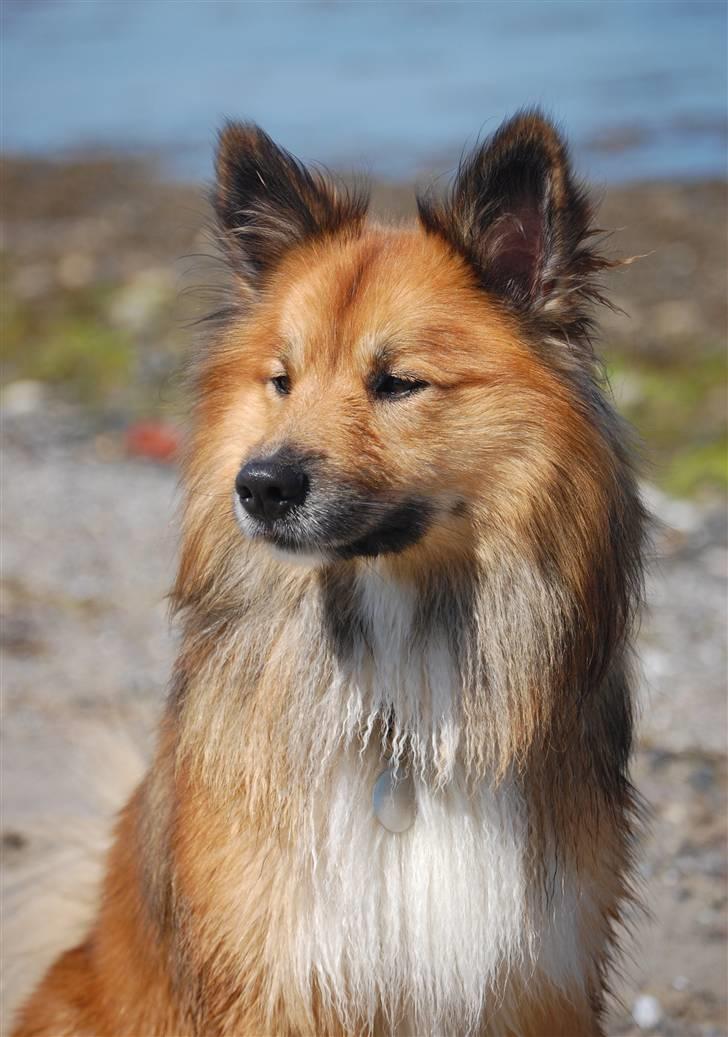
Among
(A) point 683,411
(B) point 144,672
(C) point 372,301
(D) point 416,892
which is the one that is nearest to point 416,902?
(D) point 416,892

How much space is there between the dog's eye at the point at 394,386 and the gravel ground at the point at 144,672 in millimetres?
1120

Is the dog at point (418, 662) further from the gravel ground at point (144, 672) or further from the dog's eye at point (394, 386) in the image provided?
the gravel ground at point (144, 672)

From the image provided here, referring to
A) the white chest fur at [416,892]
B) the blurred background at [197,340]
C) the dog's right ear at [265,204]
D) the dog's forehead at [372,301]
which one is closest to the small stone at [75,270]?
the blurred background at [197,340]

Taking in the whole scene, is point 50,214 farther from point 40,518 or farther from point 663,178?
point 40,518

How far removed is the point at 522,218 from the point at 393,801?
130cm

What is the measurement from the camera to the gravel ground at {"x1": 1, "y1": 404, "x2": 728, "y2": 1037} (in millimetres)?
3910

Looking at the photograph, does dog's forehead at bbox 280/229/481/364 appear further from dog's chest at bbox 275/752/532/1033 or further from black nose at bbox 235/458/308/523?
dog's chest at bbox 275/752/532/1033

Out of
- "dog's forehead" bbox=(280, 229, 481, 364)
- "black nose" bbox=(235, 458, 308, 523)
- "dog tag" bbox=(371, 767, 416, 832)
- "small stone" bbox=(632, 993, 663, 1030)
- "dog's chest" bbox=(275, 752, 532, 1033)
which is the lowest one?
"small stone" bbox=(632, 993, 663, 1030)

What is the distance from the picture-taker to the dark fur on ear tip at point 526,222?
2564 millimetres

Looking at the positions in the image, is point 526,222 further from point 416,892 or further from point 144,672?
point 144,672

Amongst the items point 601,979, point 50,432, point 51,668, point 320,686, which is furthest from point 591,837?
point 50,432

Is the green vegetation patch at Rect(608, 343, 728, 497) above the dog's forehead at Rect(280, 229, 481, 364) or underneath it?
underneath

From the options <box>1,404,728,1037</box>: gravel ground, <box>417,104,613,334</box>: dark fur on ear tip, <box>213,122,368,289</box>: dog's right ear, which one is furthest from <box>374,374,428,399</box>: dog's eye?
<box>1,404,728,1037</box>: gravel ground

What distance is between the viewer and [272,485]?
2555 millimetres
